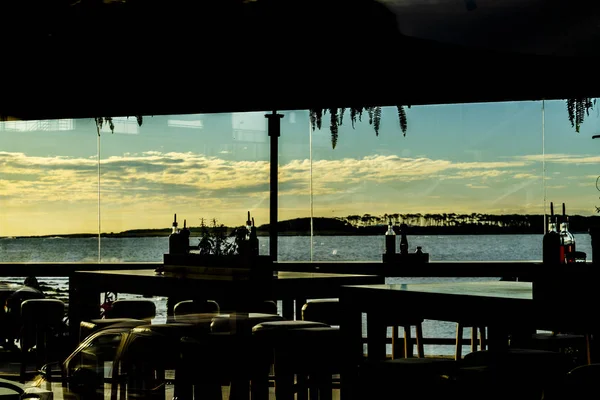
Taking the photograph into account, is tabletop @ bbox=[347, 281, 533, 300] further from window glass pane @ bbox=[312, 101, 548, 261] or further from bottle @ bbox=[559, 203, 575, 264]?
window glass pane @ bbox=[312, 101, 548, 261]

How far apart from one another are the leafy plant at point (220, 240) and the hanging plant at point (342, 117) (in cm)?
199

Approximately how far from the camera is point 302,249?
5.97 m

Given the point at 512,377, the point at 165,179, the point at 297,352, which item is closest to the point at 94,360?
the point at 297,352

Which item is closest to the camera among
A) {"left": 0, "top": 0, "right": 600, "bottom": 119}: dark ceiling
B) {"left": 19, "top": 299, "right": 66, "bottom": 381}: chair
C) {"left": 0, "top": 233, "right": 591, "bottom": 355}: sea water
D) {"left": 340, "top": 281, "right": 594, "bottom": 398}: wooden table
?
{"left": 340, "top": 281, "right": 594, "bottom": 398}: wooden table

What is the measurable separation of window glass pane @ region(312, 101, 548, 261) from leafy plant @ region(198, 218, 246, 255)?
163 cm

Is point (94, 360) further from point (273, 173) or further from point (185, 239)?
point (273, 173)

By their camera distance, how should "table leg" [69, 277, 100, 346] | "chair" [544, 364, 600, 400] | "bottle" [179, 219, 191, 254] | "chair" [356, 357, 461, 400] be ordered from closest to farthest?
"chair" [544, 364, 600, 400], "chair" [356, 357, 461, 400], "bottle" [179, 219, 191, 254], "table leg" [69, 277, 100, 346]

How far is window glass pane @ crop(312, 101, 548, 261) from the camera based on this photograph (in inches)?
239

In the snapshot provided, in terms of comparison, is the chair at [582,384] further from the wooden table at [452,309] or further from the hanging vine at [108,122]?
the hanging vine at [108,122]

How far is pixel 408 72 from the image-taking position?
5875 millimetres

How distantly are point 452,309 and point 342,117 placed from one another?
3755mm

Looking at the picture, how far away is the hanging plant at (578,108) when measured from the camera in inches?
242

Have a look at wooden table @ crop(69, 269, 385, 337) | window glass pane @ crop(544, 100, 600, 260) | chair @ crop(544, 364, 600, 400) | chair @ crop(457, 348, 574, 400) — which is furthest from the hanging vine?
chair @ crop(544, 364, 600, 400)

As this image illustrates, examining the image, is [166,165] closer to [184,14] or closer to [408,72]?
[184,14]
